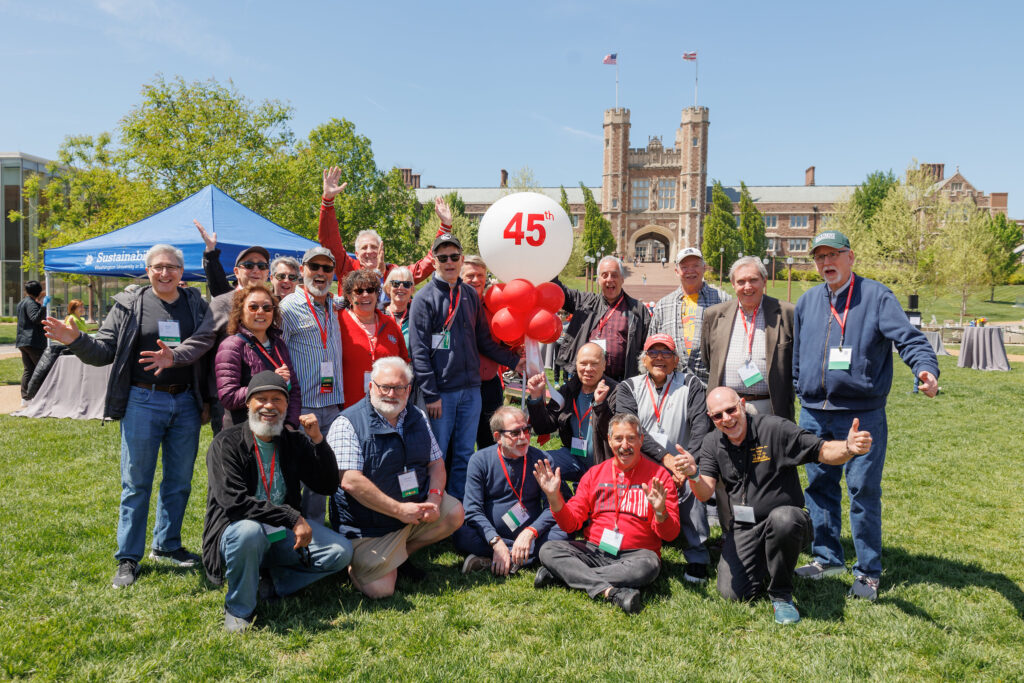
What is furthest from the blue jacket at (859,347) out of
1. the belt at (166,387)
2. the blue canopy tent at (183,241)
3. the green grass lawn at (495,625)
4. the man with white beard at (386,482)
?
the blue canopy tent at (183,241)

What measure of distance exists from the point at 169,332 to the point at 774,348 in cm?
395

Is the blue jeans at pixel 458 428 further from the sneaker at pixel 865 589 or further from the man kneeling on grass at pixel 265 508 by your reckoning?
the sneaker at pixel 865 589

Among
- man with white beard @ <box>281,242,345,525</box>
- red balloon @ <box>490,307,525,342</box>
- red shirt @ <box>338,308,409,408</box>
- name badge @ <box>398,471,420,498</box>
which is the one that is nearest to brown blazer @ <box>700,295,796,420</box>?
red balloon @ <box>490,307,525,342</box>

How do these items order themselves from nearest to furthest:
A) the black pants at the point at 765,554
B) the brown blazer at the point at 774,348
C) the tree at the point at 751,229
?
the black pants at the point at 765,554, the brown blazer at the point at 774,348, the tree at the point at 751,229

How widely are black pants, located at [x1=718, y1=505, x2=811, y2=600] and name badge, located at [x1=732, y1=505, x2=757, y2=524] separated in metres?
0.05

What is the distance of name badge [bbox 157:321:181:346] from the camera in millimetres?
3930

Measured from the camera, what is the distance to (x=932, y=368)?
3537mm

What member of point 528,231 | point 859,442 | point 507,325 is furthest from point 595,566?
point 528,231

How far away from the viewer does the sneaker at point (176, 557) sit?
418 cm

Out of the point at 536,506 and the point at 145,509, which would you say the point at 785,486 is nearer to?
the point at 536,506

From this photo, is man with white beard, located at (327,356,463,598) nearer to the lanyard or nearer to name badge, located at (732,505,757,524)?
name badge, located at (732,505,757,524)

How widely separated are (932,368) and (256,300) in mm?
3937

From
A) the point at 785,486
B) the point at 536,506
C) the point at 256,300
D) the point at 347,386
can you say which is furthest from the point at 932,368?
the point at 256,300

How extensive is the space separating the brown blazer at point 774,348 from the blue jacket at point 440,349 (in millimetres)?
1783
